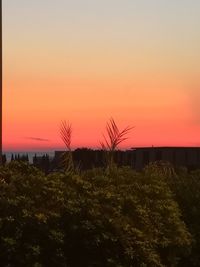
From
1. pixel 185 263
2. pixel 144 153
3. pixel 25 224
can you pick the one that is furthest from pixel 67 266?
pixel 144 153

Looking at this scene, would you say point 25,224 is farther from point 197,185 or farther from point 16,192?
point 197,185

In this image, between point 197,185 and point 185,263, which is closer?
point 185,263

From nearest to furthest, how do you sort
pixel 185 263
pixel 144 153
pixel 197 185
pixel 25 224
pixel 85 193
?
1. pixel 25 224
2. pixel 85 193
3. pixel 185 263
4. pixel 197 185
5. pixel 144 153

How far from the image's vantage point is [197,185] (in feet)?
32.1

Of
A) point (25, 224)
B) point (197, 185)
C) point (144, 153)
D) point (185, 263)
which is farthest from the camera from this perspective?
point (144, 153)

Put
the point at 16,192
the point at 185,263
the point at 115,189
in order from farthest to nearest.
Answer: the point at 185,263 < the point at 115,189 < the point at 16,192

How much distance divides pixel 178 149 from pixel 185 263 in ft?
31.5

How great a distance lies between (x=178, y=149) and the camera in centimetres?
1822

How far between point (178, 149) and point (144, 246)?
11.7m

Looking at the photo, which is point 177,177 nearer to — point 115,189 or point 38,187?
point 115,189

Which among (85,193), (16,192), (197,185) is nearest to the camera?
(16,192)

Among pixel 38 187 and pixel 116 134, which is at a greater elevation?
pixel 116 134

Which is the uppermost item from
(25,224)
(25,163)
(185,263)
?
(25,163)

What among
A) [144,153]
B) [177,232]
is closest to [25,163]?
[177,232]
